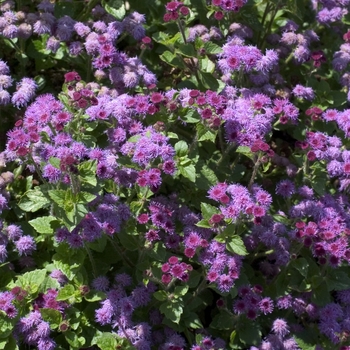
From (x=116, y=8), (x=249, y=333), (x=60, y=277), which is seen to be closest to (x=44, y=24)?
(x=116, y=8)

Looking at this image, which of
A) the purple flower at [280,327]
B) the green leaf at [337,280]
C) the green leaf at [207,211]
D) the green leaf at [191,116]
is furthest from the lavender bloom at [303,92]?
the purple flower at [280,327]

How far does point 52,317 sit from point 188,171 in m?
1.26

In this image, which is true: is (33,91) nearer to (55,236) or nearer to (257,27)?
(55,236)

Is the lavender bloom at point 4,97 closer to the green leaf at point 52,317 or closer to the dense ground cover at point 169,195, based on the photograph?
the dense ground cover at point 169,195

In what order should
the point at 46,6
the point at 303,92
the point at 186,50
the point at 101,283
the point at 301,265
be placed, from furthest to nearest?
the point at 46,6, the point at 303,92, the point at 186,50, the point at 301,265, the point at 101,283

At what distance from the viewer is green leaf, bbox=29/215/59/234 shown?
412 centimetres

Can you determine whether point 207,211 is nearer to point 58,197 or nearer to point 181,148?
point 181,148

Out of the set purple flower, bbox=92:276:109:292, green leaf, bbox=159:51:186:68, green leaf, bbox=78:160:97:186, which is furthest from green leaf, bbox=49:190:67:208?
green leaf, bbox=159:51:186:68

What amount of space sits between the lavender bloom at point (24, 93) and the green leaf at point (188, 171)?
1337mm

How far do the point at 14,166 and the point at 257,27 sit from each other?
244cm

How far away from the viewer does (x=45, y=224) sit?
13.7 feet

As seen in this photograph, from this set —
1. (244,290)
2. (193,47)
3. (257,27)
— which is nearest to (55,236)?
(244,290)

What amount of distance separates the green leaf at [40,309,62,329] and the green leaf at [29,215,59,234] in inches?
19.1

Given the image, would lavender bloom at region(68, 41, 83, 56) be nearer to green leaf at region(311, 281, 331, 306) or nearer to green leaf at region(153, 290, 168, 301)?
green leaf at region(153, 290, 168, 301)
